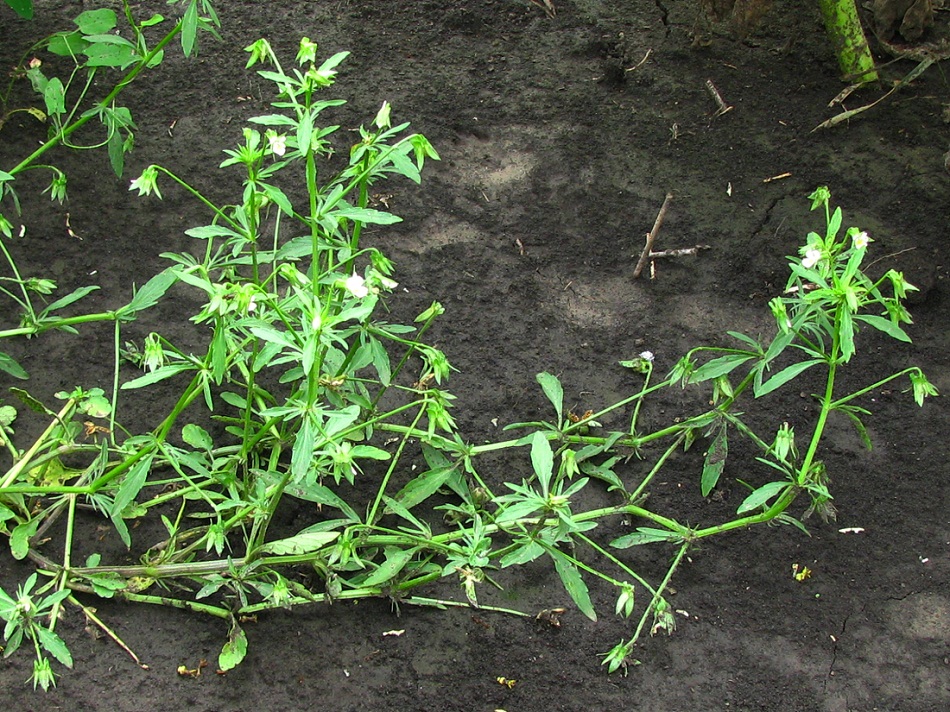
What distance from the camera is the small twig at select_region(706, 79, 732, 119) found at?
3.29m

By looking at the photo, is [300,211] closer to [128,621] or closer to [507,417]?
[507,417]

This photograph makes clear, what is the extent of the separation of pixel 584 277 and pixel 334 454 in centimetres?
126

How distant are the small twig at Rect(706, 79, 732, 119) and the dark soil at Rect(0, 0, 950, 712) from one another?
1.2 inches

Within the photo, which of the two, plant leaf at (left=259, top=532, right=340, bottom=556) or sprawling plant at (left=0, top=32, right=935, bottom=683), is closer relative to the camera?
sprawling plant at (left=0, top=32, right=935, bottom=683)

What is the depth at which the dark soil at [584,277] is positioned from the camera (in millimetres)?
2223

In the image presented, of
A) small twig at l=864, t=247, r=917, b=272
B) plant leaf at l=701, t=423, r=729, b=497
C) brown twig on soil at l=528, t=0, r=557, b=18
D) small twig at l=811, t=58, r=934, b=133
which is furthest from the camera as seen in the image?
brown twig on soil at l=528, t=0, r=557, b=18

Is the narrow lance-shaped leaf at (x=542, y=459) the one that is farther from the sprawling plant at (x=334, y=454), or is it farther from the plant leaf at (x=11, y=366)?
the plant leaf at (x=11, y=366)

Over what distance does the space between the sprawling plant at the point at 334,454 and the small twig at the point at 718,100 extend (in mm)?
940

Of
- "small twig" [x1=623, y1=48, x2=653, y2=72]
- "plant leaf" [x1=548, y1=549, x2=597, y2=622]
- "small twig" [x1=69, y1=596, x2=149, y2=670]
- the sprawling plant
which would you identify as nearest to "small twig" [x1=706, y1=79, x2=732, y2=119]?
"small twig" [x1=623, y1=48, x2=653, y2=72]

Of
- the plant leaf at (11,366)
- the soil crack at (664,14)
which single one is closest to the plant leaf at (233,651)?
the plant leaf at (11,366)

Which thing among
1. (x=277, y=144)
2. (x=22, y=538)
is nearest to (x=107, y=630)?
(x=22, y=538)

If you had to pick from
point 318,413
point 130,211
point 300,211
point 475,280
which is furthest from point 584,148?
point 318,413

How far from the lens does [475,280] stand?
2877 millimetres

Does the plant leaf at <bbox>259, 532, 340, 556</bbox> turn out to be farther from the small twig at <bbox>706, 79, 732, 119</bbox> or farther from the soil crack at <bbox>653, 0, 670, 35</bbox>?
the soil crack at <bbox>653, 0, 670, 35</bbox>
